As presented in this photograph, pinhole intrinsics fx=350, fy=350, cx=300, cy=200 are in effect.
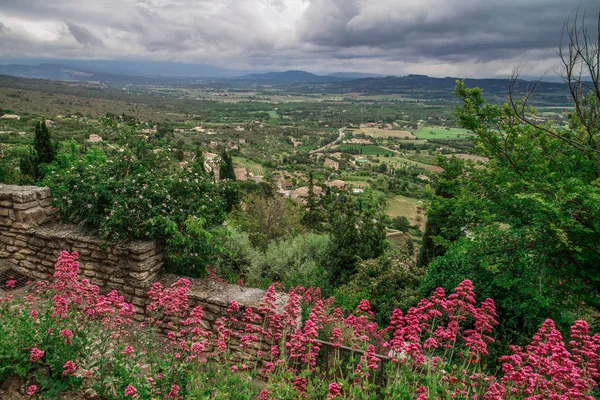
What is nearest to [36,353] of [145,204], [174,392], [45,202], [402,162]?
Answer: [174,392]

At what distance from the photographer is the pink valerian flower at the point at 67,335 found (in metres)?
2.67

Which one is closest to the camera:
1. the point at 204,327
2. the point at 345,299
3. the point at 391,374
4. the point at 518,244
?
the point at 391,374

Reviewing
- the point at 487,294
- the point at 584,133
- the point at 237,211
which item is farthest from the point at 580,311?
the point at 237,211

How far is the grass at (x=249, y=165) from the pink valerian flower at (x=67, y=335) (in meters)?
52.0

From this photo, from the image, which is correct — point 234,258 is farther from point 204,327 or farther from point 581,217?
point 581,217

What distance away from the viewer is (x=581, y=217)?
5219 millimetres

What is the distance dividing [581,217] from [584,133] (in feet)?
6.94

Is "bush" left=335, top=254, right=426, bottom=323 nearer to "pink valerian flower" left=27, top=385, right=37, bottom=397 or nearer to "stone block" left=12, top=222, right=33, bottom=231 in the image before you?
"pink valerian flower" left=27, top=385, right=37, bottom=397

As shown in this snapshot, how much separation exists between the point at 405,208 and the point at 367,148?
4463 centimetres

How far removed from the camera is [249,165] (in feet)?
196

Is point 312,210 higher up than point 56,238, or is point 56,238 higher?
point 56,238

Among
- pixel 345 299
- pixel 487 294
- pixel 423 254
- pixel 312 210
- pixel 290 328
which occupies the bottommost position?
pixel 312 210

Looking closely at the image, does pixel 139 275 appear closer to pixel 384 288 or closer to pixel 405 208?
pixel 384 288

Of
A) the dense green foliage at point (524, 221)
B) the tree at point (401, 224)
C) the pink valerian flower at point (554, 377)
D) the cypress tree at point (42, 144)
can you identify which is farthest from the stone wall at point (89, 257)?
the tree at point (401, 224)
